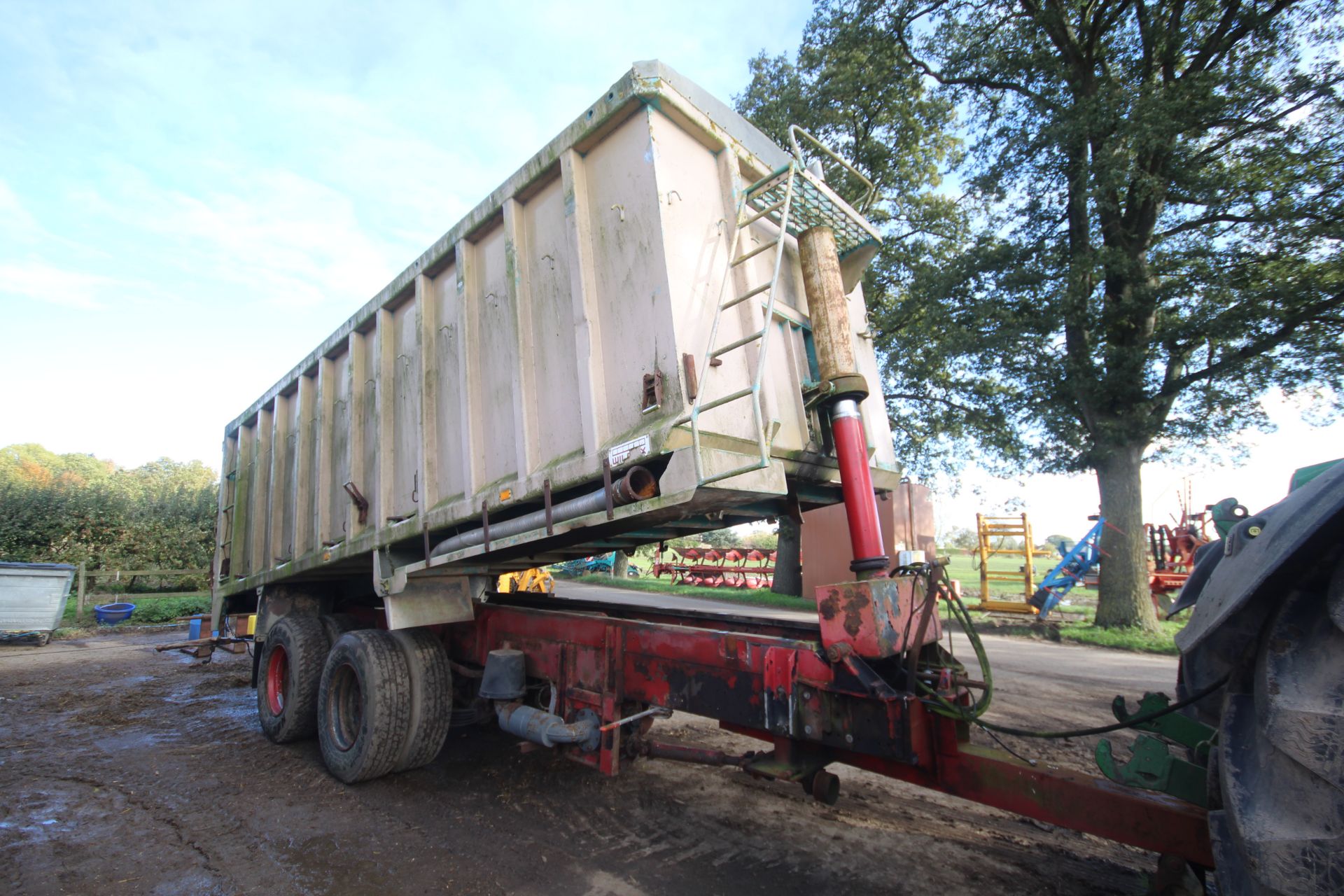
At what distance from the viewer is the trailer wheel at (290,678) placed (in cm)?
559

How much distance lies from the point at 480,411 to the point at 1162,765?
151 inches

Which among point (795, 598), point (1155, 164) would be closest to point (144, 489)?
point (795, 598)

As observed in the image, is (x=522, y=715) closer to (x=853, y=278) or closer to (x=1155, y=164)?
(x=853, y=278)

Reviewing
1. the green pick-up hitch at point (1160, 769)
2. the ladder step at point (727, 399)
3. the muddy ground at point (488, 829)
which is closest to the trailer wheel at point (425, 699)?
the muddy ground at point (488, 829)

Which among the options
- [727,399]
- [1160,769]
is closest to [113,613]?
[727,399]

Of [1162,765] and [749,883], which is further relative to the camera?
[749,883]

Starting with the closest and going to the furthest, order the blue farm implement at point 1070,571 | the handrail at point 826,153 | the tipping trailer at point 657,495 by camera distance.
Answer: the tipping trailer at point 657,495 → the handrail at point 826,153 → the blue farm implement at point 1070,571

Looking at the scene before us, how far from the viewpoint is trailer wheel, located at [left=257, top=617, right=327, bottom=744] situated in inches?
220

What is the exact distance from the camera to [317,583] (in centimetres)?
686

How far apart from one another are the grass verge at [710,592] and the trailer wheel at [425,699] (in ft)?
37.7

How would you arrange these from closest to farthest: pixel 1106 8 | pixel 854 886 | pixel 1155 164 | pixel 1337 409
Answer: pixel 854 886 → pixel 1337 409 → pixel 1155 164 → pixel 1106 8

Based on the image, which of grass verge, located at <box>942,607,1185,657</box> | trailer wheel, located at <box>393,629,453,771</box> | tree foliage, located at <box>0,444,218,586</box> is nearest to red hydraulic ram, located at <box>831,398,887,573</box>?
trailer wheel, located at <box>393,629,453,771</box>

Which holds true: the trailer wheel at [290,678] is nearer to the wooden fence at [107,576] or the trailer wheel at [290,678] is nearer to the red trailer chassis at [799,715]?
the red trailer chassis at [799,715]

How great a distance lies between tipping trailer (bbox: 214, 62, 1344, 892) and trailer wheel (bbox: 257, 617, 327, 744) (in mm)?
37
